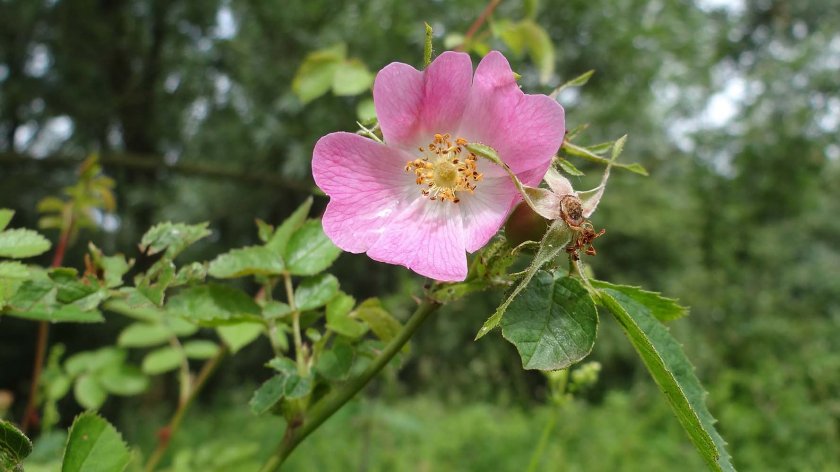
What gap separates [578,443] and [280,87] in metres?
2.99

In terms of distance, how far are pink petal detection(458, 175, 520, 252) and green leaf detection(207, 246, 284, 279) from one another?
0.75 ft

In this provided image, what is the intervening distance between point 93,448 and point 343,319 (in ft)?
0.82

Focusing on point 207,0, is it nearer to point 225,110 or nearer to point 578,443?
point 225,110

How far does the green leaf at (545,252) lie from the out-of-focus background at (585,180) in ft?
9.06

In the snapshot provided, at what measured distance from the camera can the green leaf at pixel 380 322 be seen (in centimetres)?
63

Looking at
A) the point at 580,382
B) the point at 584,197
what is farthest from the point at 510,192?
the point at 580,382

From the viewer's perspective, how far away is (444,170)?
695 mm

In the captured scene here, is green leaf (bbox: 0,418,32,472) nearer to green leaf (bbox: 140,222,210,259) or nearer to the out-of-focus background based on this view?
green leaf (bbox: 140,222,210,259)

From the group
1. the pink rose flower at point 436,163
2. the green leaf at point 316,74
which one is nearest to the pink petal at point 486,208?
the pink rose flower at point 436,163

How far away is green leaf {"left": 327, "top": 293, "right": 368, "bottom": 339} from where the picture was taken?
65cm

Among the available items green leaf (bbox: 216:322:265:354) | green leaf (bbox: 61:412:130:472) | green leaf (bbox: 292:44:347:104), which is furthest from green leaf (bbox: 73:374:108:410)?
green leaf (bbox: 61:412:130:472)

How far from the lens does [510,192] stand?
0.56 meters

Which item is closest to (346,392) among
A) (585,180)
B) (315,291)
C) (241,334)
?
(315,291)

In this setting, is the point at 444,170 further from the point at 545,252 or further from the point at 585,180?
the point at 585,180
